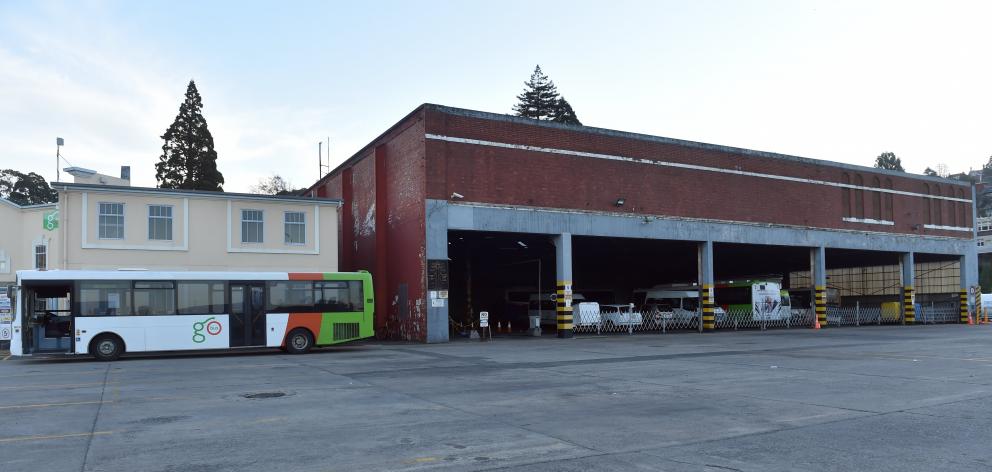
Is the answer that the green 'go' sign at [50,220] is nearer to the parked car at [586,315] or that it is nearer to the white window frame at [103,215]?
the white window frame at [103,215]

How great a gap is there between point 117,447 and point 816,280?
41279 mm

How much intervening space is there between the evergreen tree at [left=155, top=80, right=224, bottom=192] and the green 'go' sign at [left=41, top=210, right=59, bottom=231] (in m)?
21.5

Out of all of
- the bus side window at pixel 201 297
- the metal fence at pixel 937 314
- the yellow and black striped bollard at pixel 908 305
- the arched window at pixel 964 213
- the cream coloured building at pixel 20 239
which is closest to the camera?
the bus side window at pixel 201 297

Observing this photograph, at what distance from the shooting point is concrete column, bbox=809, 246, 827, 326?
4241 cm

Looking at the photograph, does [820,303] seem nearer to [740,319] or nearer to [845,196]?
[740,319]

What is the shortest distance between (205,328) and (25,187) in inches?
2749

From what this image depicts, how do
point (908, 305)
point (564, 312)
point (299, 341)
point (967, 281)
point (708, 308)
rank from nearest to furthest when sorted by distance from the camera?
point (299, 341) → point (564, 312) → point (708, 308) → point (908, 305) → point (967, 281)

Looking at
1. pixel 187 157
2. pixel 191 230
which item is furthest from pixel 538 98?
pixel 191 230

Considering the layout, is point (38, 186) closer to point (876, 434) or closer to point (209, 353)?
point (209, 353)

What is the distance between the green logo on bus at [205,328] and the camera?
74.7ft

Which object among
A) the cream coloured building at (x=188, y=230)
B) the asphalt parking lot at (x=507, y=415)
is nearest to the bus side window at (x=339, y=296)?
the asphalt parking lot at (x=507, y=415)

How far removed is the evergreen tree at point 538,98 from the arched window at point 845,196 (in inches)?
1416

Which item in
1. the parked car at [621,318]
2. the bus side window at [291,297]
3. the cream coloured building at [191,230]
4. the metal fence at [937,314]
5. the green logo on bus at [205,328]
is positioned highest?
the cream coloured building at [191,230]

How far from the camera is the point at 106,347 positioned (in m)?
21.9
